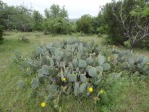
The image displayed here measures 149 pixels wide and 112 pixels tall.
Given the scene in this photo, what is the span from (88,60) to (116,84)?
644 mm

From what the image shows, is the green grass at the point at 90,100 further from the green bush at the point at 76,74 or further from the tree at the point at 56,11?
the tree at the point at 56,11

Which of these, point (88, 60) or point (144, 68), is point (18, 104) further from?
point (144, 68)

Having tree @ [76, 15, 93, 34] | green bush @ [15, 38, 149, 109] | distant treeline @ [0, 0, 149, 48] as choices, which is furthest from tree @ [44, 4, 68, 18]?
green bush @ [15, 38, 149, 109]

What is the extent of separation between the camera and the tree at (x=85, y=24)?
42.5 feet

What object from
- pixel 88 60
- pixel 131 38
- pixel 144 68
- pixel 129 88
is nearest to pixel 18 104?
pixel 88 60

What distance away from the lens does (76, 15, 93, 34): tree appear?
1297cm

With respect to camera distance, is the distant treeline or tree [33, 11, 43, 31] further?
tree [33, 11, 43, 31]

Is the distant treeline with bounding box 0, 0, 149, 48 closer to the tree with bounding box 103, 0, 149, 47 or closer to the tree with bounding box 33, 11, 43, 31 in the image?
the tree with bounding box 103, 0, 149, 47

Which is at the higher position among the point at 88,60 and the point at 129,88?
the point at 88,60

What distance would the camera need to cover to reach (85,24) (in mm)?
12945

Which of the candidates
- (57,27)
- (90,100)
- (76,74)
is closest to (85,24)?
(57,27)

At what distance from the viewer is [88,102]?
2682 mm

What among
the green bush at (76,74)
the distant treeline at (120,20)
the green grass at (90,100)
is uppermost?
the distant treeline at (120,20)

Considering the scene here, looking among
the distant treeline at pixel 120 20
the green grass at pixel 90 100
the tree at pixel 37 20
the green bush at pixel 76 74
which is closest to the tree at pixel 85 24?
the distant treeline at pixel 120 20
